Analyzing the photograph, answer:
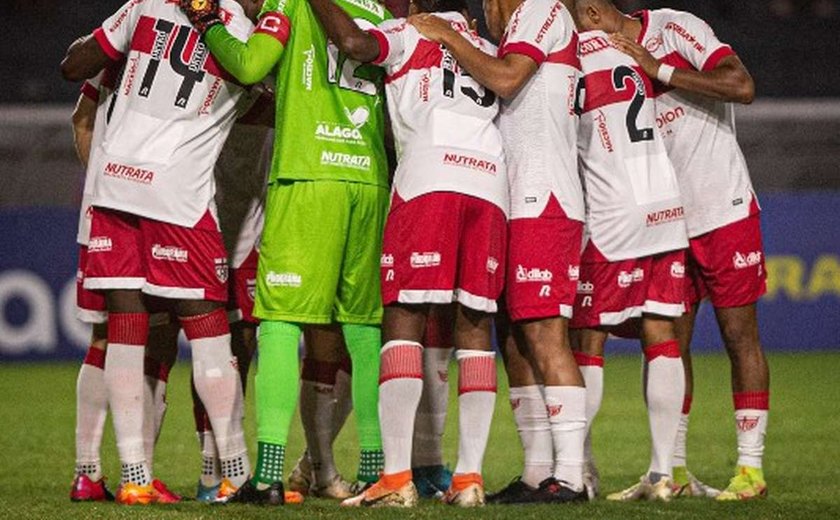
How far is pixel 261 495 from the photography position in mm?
6520

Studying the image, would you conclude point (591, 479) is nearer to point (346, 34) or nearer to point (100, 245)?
point (346, 34)

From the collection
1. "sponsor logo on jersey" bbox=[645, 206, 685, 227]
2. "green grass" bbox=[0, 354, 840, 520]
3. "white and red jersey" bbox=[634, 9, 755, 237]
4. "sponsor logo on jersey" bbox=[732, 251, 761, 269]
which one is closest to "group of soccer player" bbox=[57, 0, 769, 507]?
"sponsor logo on jersey" bbox=[645, 206, 685, 227]

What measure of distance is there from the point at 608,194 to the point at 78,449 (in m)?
2.69

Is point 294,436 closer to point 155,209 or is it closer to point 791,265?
point 155,209

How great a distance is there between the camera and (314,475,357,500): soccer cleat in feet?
24.5

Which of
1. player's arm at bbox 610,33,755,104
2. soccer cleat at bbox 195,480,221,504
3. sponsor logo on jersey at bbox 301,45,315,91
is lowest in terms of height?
soccer cleat at bbox 195,480,221,504

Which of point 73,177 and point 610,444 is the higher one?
point 73,177

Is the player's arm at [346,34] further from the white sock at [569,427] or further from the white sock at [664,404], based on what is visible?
the white sock at [664,404]

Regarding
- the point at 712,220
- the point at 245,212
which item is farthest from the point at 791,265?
the point at 245,212

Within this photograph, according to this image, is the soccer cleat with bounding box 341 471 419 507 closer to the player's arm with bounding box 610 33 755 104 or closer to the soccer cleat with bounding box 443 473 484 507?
the soccer cleat with bounding box 443 473 484 507

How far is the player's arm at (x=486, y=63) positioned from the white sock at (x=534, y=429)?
1388 mm

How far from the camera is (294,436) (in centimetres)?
1029

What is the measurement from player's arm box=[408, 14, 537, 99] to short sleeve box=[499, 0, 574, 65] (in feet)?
0.16

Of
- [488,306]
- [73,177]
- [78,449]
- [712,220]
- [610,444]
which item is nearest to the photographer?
[488,306]
